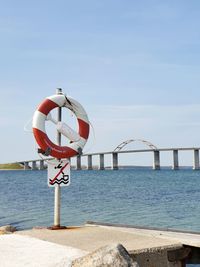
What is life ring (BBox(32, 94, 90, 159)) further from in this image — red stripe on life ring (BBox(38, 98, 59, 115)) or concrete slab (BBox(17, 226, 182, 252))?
concrete slab (BBox(17, 226, 182, 252))

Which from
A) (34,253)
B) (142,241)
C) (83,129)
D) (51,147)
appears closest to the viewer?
(34,253)

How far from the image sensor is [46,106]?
8133 millimetres

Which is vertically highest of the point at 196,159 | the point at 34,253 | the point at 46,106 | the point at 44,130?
the point at 196,159

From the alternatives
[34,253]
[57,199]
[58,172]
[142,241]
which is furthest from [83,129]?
[34,253]

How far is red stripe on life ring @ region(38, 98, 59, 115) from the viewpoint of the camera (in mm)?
8109

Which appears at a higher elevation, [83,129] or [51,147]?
[83,129]

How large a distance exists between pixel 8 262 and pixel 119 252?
52.5 inches

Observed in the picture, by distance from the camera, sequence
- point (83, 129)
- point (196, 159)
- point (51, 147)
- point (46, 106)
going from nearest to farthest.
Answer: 1. point (51, 147)
2. point (46, 106)
3. point (83, 129)
4. point (196, 159)

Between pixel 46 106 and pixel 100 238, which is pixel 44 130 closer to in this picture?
pixel 46 106

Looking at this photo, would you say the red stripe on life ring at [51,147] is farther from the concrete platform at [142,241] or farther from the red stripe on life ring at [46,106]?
the concrete platform at [142,241]

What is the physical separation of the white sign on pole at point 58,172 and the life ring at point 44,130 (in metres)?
0.14

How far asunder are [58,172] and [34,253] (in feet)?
9.01

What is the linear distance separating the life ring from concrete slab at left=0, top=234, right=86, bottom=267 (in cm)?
204

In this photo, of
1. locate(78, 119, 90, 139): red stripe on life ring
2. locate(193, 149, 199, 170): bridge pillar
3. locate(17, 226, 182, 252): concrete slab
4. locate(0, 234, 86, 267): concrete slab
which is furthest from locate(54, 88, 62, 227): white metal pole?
locate(193, 149, 199, 170): bridge pillar
